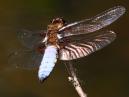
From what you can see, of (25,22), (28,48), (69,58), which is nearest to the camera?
(69,58)

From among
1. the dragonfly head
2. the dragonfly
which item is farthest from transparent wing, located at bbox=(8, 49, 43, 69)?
the dragonfly head

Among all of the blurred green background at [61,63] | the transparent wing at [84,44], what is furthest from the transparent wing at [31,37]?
the blurred green background at [61,63]

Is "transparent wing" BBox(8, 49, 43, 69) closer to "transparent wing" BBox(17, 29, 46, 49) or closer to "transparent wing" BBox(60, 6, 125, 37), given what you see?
"transparent wing" BBox(17, 29, 46, 49)

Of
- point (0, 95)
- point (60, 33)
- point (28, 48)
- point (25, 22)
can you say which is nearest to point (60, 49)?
point (60, 33)

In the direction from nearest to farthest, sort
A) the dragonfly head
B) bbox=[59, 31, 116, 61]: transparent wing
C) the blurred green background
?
bbox=[59, 31, 116, 61]: transparent wing
the dragonfly head
the blurred green background

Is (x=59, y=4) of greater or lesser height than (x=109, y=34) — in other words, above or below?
above

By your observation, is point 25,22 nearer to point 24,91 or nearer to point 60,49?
point 24,91
